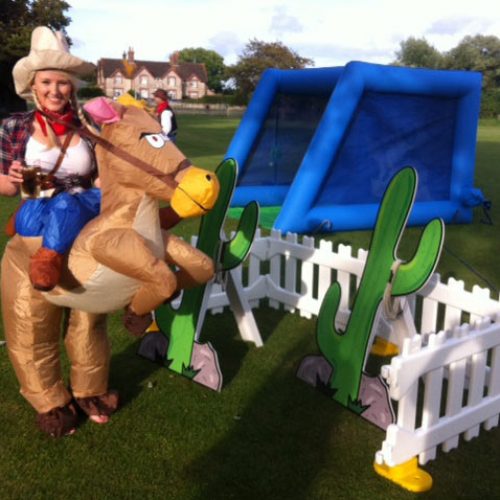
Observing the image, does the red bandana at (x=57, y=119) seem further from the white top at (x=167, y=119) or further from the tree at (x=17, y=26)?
the tree at (x=17, y=26)

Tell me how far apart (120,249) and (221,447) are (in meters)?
1.18

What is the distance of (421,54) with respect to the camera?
60.8m

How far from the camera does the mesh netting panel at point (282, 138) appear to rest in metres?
9.11

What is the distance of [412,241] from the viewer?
7.93 meters

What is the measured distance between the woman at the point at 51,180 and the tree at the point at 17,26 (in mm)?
23420

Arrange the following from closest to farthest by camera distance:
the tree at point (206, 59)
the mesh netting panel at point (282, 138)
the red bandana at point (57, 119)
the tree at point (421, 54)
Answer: the red bandana at point (57, 119) < the mesh netting panel at point (282, 138) < the tree at point (421, 54) < the tree at point (206, 59)

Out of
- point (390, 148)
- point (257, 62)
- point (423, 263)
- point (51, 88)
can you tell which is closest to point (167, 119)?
point (390, 148)

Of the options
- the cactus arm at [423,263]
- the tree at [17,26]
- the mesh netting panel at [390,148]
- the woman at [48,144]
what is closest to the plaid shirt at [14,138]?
the woman at [48,144]

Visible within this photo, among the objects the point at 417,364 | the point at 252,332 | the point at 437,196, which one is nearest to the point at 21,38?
the point at 437,196

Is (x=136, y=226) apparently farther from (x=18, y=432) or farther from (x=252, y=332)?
(x=252, y=332)

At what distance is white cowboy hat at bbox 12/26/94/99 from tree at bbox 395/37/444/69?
2422 inches

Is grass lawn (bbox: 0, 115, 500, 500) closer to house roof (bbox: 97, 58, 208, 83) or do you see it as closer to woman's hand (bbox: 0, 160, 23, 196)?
woman's hand (bbox: 0, 160, 23, 196)

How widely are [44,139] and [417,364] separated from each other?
2.00 m

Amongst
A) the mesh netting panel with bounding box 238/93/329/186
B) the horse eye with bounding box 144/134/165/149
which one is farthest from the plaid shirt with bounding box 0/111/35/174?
the mesh netting panel with bounding box 238/93/329/186
